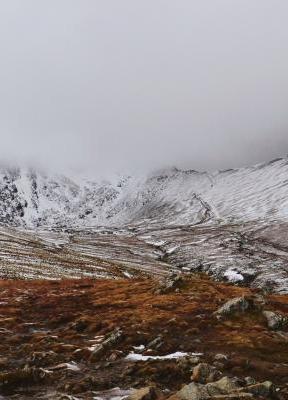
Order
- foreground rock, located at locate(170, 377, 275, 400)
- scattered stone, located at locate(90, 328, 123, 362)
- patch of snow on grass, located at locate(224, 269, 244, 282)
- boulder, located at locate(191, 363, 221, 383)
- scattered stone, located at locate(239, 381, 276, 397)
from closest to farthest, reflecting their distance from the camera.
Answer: foreground rock, located at locate(170, 377, 275, 400)
scattered stone, located at locate(239, 381, 276, 397)
boulder, located at locate(191, 363, 221, 383)
scattered stone, located at locate(90, 328, 123, 362)
patch of snow on grass, located at locate(224, 269, 244, 282)

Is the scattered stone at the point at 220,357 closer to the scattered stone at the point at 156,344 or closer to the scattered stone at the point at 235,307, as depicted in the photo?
the scattered stone at the point at 156,344

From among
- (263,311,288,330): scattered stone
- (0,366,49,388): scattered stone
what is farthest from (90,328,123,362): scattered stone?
(263,311,288,330): scattered stone

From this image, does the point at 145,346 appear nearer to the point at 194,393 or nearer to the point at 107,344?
the point at 107,344

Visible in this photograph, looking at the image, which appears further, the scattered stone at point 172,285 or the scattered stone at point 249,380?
the scattered stone at point 172,285

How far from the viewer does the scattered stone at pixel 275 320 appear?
25203mm

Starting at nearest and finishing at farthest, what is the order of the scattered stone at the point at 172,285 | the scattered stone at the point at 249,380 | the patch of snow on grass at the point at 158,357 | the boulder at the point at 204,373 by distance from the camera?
the scattered stone at the point at 249,380
the boulder at the point at 204,373
the patch of snow on grass at the point at 158,357
the scattered stone at the point at 172,285

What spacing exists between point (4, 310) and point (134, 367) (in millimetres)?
15286

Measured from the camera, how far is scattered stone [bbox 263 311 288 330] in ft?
82.7

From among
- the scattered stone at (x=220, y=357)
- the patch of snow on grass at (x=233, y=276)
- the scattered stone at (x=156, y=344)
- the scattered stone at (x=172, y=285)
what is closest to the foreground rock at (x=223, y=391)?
the scattered stone at (x=220, y=357)

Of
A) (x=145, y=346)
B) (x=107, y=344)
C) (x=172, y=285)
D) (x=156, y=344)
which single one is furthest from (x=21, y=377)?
(x=172, y=285)

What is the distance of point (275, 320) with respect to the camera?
83.9ft

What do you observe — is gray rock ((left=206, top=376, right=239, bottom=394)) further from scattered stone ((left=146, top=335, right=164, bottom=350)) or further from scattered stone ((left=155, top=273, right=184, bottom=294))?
scattered stone ((left=155, top=273, right=184, bottom=294))

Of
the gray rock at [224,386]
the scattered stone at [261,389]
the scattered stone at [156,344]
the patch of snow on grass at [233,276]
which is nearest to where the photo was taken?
the gray rock at [224,386]

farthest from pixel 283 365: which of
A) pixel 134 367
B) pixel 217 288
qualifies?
pixel 217 288
